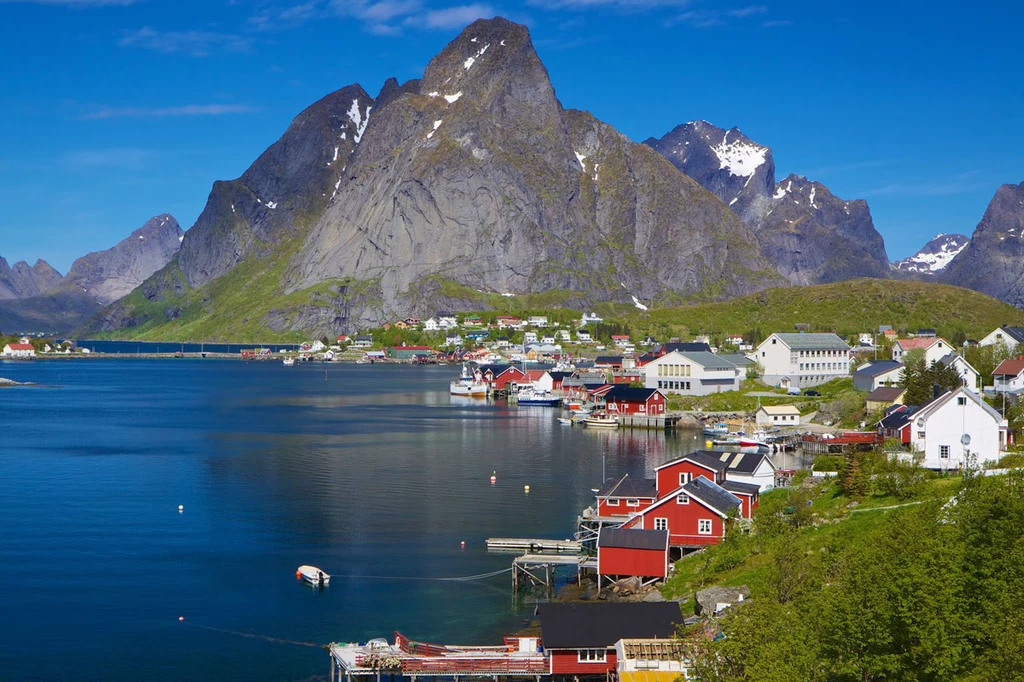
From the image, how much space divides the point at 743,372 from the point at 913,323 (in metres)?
67.7

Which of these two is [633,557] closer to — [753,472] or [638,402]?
[753,472]

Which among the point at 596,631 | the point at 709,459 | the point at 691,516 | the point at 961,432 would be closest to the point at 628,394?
the point at 709,459

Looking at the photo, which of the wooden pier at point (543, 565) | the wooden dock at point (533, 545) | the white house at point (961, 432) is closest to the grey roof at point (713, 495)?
the wooden pier at point (543, 565)

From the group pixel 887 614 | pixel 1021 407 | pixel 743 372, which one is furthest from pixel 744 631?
pixel 743 372

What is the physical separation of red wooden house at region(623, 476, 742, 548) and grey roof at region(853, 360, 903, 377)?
4467cm

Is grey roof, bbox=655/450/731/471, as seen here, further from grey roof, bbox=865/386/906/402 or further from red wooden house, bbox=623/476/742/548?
grey roof, bbox=865/386/906/402

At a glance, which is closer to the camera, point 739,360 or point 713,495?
point 713,495

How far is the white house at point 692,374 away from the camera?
312 ft

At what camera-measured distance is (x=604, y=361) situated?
13462 centimetres

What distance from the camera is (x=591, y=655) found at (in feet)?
88.3

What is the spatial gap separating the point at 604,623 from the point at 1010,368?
5073 cm

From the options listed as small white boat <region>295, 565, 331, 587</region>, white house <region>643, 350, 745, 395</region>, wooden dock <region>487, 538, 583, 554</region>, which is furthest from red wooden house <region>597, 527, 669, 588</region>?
white house <region>643, 350, 745, 395</region>

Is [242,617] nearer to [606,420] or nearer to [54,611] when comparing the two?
[54,611]

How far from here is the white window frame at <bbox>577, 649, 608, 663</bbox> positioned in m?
26.8
